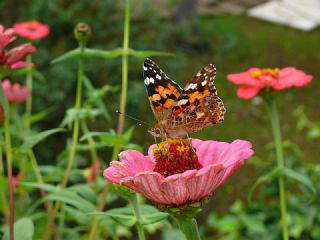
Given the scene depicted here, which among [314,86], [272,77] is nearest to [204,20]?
[314,86]

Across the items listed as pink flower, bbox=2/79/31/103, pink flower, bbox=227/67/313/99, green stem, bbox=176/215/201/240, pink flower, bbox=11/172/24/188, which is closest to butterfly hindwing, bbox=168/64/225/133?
green stem, bbox=176/215/201/240

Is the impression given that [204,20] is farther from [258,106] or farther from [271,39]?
[258,106]

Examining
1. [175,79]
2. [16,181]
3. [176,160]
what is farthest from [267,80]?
[175,79]

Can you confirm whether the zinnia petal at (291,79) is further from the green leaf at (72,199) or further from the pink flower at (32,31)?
the pink flower at (32,31)

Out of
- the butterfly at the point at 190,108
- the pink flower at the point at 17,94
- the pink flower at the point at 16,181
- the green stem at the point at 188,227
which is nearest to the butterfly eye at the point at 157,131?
the butterfly at the point at 190,108

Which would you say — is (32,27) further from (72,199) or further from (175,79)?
(175,79)

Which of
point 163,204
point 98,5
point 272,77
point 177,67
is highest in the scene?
point 98,5
